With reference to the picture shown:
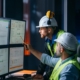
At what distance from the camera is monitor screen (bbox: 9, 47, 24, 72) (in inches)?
98.7

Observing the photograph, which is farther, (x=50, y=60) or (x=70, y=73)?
(x=50, y=60)

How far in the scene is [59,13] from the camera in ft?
13.9

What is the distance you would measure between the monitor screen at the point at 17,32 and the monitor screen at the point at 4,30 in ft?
0.28

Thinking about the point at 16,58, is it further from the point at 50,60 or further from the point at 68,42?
the point at 68,42

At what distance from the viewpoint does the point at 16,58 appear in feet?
8.49

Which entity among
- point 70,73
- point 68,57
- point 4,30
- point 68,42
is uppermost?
point 4,30

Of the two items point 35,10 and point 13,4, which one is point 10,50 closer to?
point 13,4

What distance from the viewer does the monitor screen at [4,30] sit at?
7.60ft

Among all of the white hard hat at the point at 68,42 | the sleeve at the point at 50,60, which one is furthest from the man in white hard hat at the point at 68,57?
the sleeve at the point at 50,60

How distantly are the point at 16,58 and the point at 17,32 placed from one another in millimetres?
289

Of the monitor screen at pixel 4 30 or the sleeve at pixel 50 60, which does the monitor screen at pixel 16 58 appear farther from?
the sleeve at pixel 50 60

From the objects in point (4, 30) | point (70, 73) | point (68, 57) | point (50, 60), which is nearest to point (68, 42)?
point (68, 57)

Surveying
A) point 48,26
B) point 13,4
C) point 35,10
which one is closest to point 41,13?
point 35,10

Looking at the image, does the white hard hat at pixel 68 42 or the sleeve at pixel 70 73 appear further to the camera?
the white hard hat at pixel 68 42
